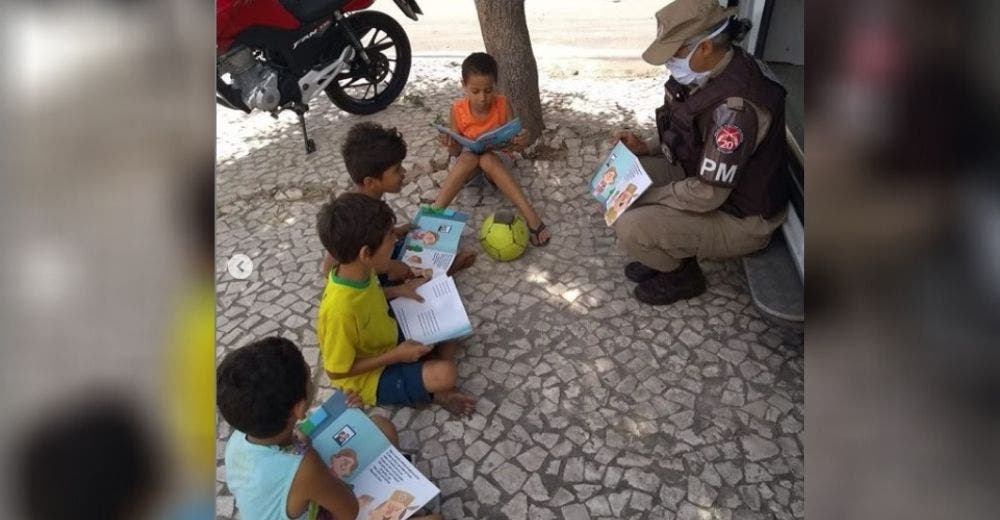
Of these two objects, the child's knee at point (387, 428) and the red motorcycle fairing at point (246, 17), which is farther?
the red motorcycle fairing at point (246, 17)

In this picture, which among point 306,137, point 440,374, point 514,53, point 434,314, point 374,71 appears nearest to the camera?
point 440,374

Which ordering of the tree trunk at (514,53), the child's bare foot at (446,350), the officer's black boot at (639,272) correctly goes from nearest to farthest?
1. the child's bare foot at (446,350)
2. the officer's black boot at (639,272)
3. the tree trunk at (514,53)

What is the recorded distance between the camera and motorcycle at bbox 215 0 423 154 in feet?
14.3

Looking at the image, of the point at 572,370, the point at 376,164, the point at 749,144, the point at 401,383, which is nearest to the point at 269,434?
the point at 401,383

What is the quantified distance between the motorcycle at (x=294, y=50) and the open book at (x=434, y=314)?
2.17 m

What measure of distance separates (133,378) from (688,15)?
277 centimetres

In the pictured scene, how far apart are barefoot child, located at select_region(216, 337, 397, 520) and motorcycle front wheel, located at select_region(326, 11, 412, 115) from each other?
11.2 ft

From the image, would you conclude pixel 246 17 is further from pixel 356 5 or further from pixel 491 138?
pixel 491 138

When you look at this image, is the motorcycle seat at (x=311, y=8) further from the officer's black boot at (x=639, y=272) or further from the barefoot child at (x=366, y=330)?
the officer's black boot at (x=639, y=272)

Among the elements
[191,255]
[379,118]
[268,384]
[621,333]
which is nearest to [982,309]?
[191,255]

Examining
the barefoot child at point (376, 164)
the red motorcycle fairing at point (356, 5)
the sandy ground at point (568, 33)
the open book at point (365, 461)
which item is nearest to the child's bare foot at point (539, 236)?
the barefoot child at point (376, 164)

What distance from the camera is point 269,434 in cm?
185

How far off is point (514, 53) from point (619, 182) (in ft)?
5.15

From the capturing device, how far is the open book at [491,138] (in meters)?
3.53
